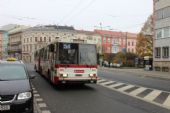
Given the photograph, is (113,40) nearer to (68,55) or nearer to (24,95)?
(68,55)

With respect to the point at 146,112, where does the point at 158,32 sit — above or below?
above

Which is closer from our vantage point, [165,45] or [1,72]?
[1,72]

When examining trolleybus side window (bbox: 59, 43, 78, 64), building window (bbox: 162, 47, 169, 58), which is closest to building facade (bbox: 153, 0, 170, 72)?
building window (bbox: 162, 47, 169, 58)

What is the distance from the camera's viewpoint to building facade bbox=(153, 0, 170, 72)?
5594cm

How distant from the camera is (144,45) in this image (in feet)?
273

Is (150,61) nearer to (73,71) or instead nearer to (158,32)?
(158,32)

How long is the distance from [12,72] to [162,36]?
48.0 meters

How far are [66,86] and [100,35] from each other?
10940 centimetres

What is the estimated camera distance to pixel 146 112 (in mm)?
11484

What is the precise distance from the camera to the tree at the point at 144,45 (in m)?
82.0

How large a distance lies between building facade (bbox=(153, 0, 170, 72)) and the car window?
149ft

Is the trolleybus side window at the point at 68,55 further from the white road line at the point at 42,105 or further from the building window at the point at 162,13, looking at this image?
the building window at the point at 162,13

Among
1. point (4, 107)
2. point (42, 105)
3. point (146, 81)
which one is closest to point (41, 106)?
point (42, 105)

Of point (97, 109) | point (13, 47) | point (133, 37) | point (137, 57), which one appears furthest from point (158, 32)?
point (13, 47)
